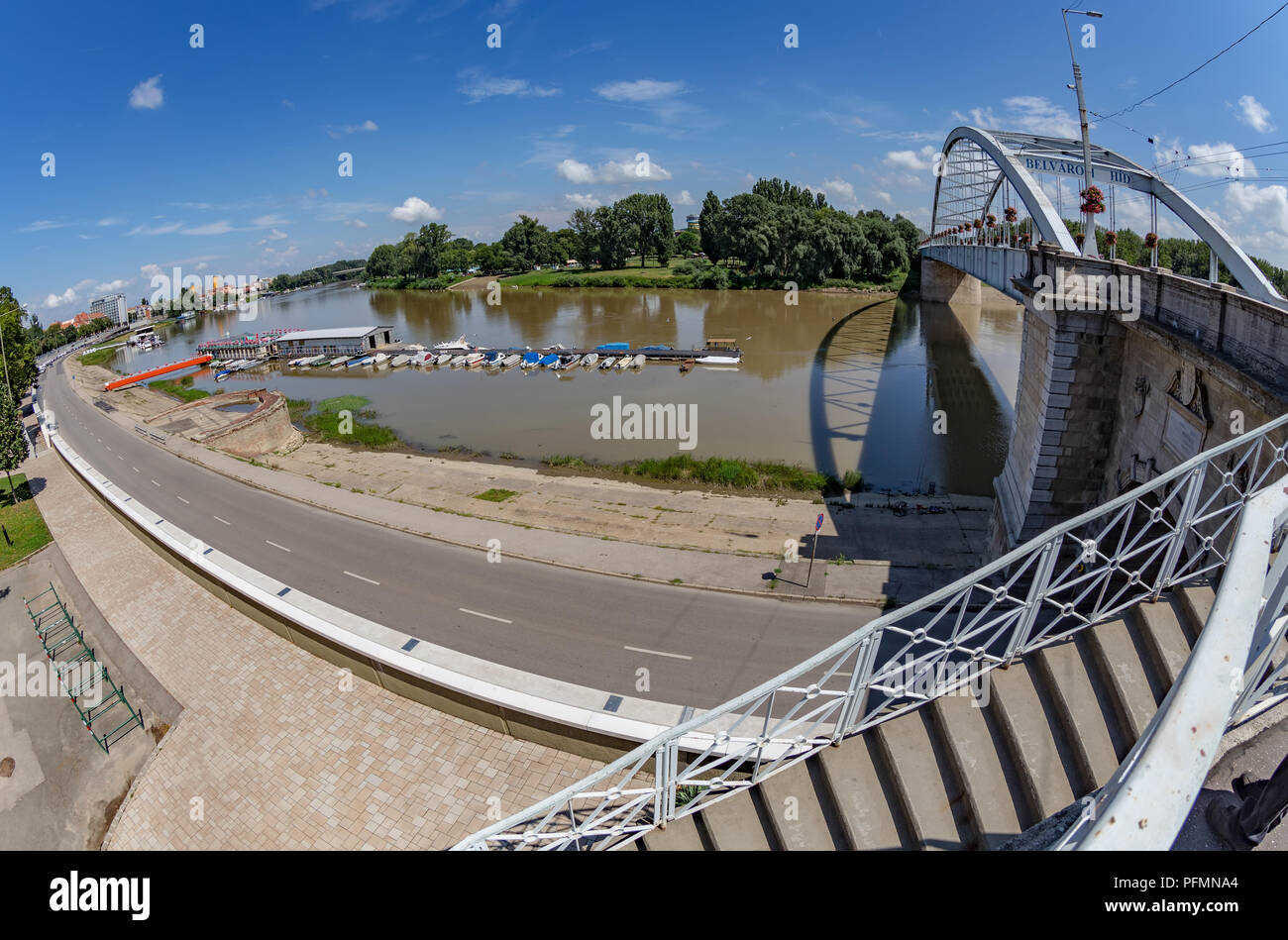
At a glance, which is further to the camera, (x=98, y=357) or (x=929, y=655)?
(x=98, y=357)

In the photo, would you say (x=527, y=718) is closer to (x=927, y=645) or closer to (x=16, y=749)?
(x=927, y=645)

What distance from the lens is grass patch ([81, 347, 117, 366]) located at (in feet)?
206

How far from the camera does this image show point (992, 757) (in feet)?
13.2

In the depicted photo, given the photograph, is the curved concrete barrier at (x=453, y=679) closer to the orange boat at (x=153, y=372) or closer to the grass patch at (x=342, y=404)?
the grass patch at (x=342, y=404)

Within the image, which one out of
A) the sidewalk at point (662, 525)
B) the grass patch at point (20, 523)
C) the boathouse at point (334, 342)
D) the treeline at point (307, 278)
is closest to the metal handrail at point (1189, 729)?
the sidewalk at point (662, 525)

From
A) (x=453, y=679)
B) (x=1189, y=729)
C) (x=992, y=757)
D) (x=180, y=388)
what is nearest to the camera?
(x=1189, y=729)

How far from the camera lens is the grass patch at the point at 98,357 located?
62750 millimetres

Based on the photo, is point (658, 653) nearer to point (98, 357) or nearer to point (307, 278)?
point (98, 357)

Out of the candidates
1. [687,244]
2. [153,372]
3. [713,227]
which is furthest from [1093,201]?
[687,244]

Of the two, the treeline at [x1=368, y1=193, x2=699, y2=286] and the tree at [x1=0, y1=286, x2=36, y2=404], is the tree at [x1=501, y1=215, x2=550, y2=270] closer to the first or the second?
Result: the treeline at [x1=368, y1=193, x2=699, y2=286]

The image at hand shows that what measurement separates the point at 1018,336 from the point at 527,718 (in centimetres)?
5059

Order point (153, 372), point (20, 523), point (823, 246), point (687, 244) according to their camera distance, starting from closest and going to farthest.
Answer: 1. point (20, 523)
2. point (153, 372)
3. point (823, 246)
4. point (687, 244)

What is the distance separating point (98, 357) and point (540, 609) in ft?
254

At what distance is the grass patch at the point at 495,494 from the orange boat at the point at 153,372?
4322 centimetres
